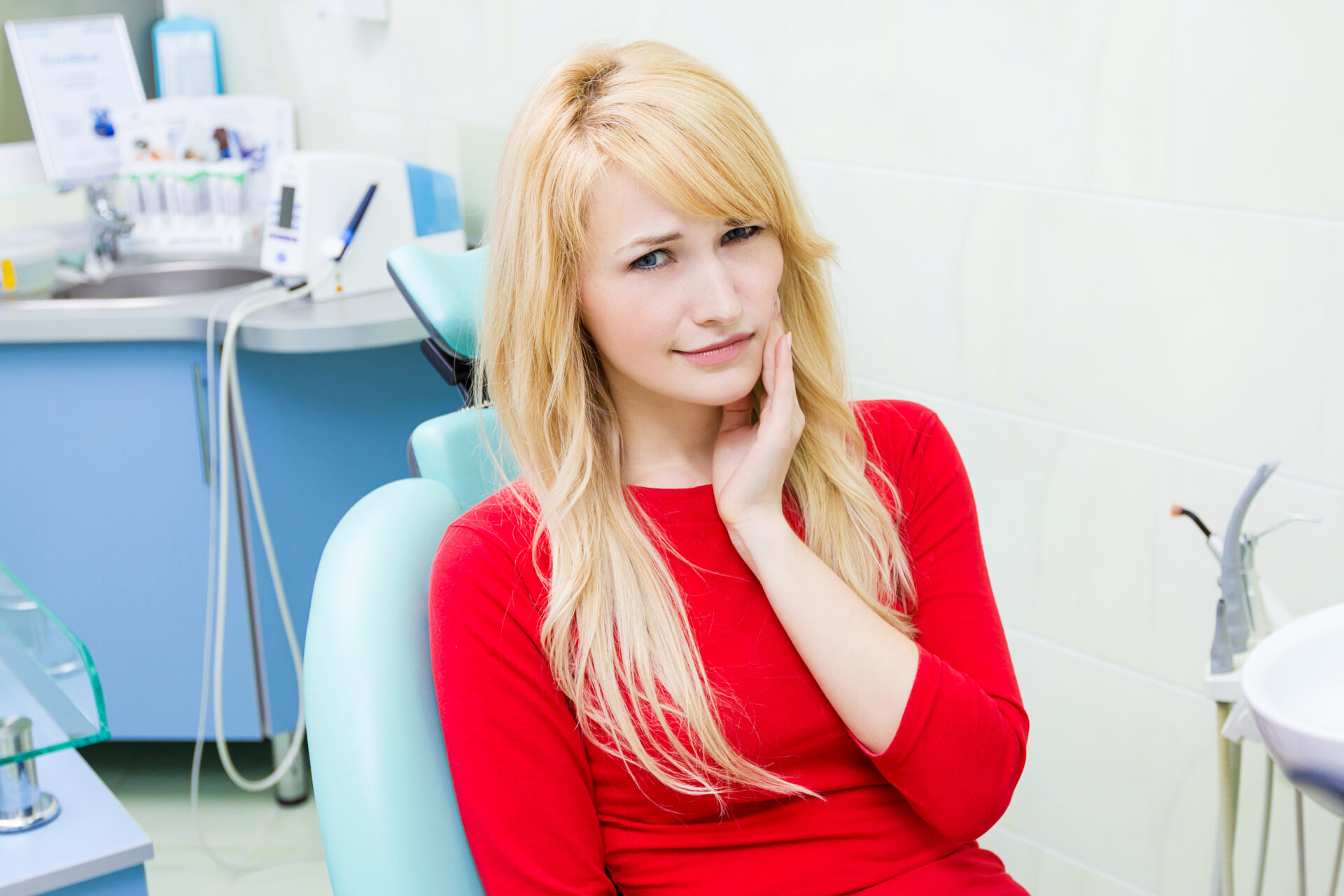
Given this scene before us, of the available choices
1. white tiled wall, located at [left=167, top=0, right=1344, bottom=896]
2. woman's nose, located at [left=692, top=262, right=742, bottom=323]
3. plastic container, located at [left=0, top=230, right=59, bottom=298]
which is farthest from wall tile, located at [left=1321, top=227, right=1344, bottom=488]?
plastic container, located at [left=0, top=230, right=59, bottom=298]

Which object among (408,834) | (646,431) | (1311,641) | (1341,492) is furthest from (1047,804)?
(408,834)

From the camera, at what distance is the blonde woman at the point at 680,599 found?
1.17 meters

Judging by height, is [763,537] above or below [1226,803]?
above

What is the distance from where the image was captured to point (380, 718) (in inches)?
44.4

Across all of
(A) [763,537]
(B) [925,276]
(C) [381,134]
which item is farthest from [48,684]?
(C) [381,134]

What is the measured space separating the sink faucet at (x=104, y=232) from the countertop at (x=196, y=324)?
1.34ft

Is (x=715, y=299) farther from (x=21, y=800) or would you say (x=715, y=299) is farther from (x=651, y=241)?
(x=21, y=800)

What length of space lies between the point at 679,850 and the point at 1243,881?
93cm

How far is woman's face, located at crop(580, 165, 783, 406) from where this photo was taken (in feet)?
3.89

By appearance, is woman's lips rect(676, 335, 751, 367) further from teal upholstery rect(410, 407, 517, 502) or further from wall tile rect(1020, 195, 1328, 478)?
wall tile rect(1020, 195, 1328, 478)

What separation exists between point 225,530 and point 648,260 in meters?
1.39

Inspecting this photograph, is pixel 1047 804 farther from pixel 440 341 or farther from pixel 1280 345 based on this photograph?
pixel 440 341

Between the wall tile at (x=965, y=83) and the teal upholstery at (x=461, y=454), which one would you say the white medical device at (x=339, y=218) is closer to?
the wall tile at (x=965, y=83)

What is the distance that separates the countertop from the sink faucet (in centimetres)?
41
